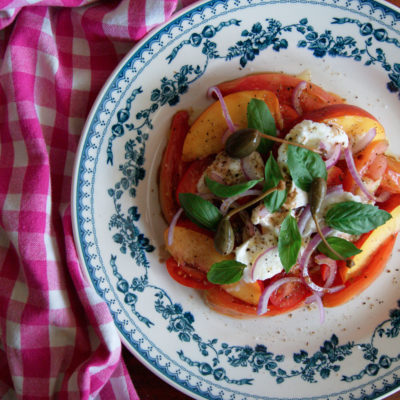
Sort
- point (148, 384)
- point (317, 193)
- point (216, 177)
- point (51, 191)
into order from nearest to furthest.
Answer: point (317, 193) < point (216, 177) < point (51, 191) < point (148, 384)

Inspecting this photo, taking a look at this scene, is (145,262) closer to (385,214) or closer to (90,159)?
(90,159)

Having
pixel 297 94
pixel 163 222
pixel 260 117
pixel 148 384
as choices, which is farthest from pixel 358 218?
pixel 148 384

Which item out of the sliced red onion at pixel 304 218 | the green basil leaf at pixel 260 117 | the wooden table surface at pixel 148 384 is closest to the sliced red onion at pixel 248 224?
the sliced red onion at pixel 304 218

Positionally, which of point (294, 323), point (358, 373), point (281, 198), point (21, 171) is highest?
point (281, 198)

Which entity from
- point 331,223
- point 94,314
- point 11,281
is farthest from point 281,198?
point 11,281

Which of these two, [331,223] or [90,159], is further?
[90,159]

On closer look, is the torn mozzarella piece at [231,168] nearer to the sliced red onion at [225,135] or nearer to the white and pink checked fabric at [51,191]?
the sliced red onion at [225,135]

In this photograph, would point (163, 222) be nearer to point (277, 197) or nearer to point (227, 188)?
point (227, 188)
